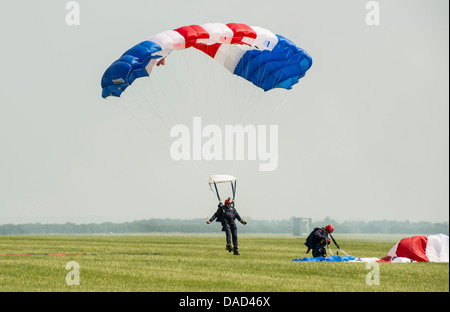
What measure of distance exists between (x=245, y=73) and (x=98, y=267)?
10.7 metres

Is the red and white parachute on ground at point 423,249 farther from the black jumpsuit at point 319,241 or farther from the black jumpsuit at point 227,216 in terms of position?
the black jumpsuit at point 227,216

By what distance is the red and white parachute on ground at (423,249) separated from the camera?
24594 millimetres

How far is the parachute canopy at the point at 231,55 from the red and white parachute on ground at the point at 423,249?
7449mm

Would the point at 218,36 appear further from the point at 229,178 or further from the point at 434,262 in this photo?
the point at 434,262

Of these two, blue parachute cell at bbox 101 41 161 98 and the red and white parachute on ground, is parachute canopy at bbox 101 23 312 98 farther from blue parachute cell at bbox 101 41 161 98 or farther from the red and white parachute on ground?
the red and white parachute on ground

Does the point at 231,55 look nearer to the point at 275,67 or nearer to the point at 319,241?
the point at 275,67

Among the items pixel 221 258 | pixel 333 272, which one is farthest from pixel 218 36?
pixel 333 272

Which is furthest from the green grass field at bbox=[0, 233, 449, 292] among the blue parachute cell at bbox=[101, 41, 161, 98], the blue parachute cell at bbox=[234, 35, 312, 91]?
the blue parachute cell at bbox=[234, 35, 312, 91]

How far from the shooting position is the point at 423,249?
2488 centimetres

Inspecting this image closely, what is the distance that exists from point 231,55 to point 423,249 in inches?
400

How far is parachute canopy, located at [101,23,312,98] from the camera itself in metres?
22.7

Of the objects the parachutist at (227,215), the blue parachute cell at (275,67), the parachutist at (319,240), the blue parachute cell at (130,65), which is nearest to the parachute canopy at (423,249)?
the parachutist at (319,240)

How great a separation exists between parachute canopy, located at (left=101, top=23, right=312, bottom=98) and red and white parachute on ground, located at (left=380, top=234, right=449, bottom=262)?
24.4ft
